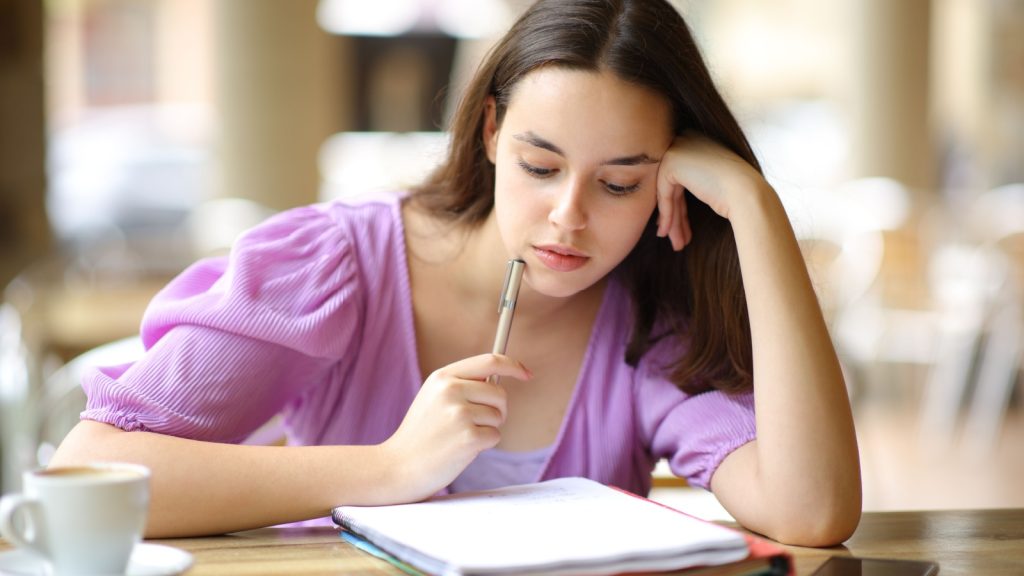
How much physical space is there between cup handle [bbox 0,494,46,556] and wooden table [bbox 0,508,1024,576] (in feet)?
0.46

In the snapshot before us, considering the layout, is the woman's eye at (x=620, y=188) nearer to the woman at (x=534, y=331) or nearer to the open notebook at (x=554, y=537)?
the woman at (x=534, y=331)

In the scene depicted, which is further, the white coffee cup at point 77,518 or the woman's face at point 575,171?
the woman's face at point 575,171

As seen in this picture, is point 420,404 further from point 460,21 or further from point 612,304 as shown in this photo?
point 460,21

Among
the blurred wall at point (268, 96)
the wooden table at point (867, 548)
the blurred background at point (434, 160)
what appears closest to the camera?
the wooden table at point (867, 548)

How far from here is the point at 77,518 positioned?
0.76m

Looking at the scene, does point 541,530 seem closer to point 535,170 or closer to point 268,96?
point 535,170

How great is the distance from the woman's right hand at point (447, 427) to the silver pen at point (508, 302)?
0.08 metres

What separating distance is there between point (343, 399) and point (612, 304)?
32 centimetres

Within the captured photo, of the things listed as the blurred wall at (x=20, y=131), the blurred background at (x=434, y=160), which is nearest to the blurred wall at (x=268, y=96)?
the blurred background at (x=434, y=160)

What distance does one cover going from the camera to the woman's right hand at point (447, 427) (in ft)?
3.42

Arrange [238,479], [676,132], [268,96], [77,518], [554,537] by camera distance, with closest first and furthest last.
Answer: [77,518]
[554,537]
[238,479]
[676,132]
[268,96]

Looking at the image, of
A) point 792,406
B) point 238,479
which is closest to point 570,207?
point 792,406

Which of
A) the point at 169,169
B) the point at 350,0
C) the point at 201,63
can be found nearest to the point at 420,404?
the point at 350,0

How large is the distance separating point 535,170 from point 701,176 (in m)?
0.17
